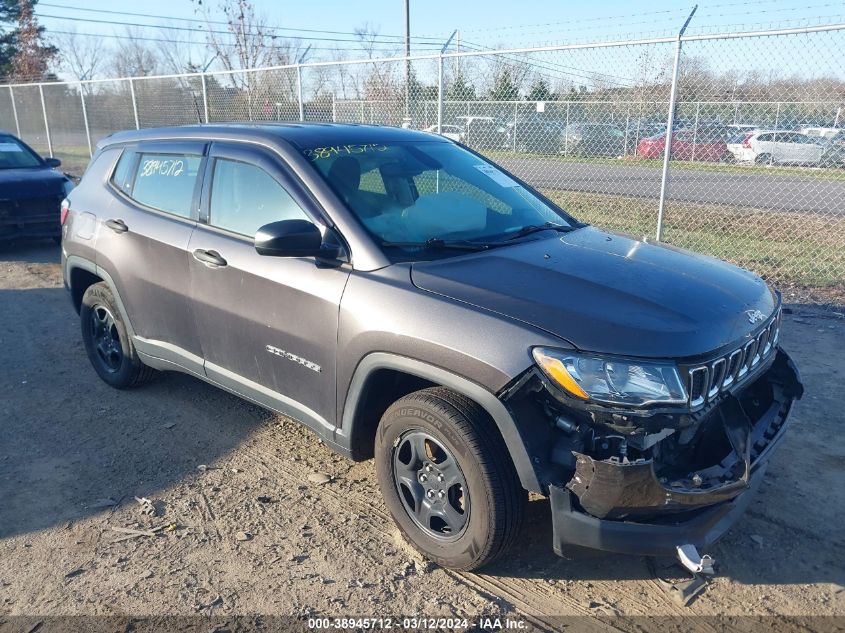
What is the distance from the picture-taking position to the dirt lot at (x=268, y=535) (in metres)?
2.79

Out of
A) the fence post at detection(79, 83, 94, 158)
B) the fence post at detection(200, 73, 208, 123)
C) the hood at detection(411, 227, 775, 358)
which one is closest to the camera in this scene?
the hood at detection(411, 227, 775, 358)

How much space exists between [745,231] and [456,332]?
8671 mm

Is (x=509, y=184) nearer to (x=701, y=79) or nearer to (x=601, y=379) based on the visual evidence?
(x=601, y=379)

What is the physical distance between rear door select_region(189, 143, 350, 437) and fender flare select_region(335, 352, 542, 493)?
166mm

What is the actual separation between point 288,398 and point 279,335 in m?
0.34

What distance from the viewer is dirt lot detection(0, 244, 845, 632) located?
9.16ft

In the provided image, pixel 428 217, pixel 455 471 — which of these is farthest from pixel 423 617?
pixel 428 217

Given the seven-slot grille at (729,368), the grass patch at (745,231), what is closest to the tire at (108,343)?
the seven-slot grille at (729,368)

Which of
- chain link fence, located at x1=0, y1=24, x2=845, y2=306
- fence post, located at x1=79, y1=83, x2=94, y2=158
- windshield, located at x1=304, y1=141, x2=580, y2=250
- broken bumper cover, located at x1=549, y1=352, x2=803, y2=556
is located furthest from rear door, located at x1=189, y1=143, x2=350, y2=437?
fence post, located at x1=79, y1=83, x2=94, y2=158

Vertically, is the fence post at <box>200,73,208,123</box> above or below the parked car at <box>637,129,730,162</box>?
above

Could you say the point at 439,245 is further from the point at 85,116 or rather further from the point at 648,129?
the point at 85,116

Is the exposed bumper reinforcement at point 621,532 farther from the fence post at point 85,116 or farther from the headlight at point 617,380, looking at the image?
the fence post at point 85,116

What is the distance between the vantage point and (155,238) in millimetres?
4152

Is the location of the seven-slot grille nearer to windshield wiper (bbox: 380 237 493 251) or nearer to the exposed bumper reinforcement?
the exposed bumper reinforcement
